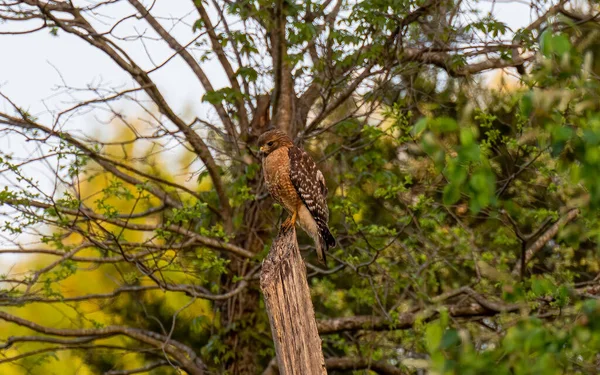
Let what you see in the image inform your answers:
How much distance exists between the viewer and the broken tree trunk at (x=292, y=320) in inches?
156

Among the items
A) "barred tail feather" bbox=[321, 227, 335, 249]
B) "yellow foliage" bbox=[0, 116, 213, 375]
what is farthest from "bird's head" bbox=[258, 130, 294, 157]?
"yellow foliage" bbox=[0, 116, 213, 375]

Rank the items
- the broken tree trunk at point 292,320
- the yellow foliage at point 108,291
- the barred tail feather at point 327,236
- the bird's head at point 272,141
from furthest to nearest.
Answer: the yellow foliage at point 108,291 → the bird's head at point 272,141 → the barred tail feather at point 327,236 → the broken tree trunk at point 292,320

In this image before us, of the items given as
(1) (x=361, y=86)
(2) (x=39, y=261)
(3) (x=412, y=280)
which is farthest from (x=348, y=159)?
(2) (x=39, y=261)

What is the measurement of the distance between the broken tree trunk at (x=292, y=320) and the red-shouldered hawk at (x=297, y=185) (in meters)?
2.61

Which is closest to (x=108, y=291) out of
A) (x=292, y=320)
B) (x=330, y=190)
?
(x=330, y=190)

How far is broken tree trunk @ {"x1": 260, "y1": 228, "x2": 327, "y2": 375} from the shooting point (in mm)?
3975

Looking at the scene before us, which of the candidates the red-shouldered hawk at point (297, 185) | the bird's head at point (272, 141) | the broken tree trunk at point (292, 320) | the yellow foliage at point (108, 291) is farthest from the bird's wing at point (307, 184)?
the yellow foliage at point (108, 291)

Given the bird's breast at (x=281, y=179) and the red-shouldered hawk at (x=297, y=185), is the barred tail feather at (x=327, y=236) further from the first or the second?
the bird's breast at (x=281, y=179)

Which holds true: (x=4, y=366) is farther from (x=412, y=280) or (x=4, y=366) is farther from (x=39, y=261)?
(x=412, y=280)

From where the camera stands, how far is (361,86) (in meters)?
8.88

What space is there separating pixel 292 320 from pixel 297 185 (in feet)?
9.39

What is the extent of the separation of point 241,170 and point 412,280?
2.16m

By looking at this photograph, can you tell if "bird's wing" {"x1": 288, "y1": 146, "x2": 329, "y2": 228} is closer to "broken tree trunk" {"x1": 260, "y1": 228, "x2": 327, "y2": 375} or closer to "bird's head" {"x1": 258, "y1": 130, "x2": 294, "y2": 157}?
"bird's head" {"x1": 258, "y1": 130, "x2": 294, "y2": 157}

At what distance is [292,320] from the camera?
400cm
